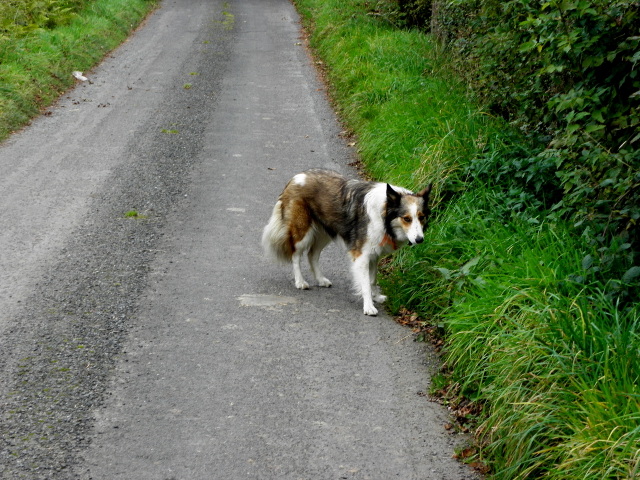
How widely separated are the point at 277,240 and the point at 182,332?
1.63 metres

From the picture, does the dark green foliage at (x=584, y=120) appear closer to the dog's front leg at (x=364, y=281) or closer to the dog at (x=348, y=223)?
the dog at (x=348, y=223)

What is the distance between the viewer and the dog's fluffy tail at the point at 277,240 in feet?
25.0

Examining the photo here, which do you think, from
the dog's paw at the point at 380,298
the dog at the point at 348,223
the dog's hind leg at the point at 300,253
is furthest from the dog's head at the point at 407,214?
the dog's hind leg at the point at 300,253

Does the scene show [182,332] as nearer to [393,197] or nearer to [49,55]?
[393,197]

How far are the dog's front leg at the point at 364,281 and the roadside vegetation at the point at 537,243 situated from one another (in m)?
0.32

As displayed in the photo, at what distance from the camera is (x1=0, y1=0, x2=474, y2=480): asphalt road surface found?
480 centimetres

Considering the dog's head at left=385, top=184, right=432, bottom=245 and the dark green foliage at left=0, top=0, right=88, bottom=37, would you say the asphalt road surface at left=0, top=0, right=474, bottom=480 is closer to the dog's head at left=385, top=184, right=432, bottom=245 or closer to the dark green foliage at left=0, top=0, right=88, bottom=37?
the dog's head at left=385, top=184, right=432, bottom=245

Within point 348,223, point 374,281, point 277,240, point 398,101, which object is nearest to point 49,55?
point 398,101

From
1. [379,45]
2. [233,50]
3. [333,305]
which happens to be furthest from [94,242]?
[233,50]

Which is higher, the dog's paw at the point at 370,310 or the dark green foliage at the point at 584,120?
the dark green foliage at the point at 584,120

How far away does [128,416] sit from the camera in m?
5.15

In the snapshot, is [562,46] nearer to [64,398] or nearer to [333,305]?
[333,305]

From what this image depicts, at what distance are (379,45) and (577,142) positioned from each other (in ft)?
32.7

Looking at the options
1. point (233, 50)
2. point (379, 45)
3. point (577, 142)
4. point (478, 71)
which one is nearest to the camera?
point (577, 142)
